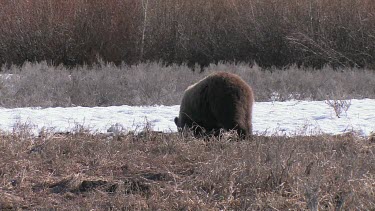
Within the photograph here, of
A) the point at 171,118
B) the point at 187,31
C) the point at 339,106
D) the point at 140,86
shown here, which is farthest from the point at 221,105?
the point at 187,31

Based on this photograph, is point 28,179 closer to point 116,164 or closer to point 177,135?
point 116,164

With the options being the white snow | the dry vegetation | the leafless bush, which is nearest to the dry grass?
the white snow

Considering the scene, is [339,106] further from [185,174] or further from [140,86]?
[140,86]

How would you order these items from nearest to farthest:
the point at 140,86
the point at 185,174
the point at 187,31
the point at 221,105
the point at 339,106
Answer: the point at 185,174 < the point at 221,105 < the point at 339,106 < the point at 140,86 < the point at 187,31

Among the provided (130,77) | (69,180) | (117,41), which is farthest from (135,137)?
(117,41)

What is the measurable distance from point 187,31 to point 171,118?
12117 millimetres

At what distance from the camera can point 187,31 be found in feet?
72.0

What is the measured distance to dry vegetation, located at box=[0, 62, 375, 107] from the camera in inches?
485

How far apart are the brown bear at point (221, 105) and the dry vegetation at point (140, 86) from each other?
11.4 feet

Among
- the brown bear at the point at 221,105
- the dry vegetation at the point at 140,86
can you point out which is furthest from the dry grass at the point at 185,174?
the dry vegetation at the point at 140,86

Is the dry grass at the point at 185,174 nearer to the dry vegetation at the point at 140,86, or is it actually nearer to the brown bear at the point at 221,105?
the brown bear at the point at 221,105

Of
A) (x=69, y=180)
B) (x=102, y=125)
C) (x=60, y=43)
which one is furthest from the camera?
(x=60, y=43)

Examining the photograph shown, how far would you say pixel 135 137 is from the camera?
804 cm

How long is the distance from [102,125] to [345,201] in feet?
15.2
